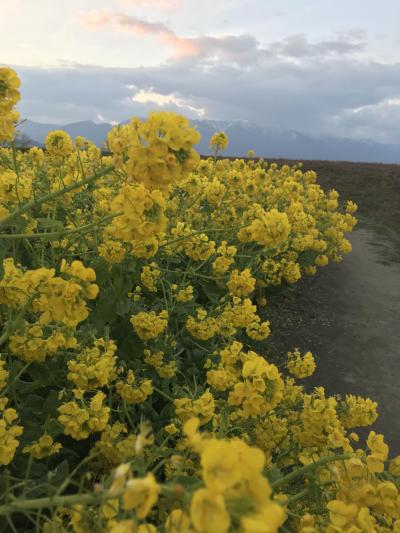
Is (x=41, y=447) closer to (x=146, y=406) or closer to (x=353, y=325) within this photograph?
(x=146, y=406)

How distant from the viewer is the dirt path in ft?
17.3

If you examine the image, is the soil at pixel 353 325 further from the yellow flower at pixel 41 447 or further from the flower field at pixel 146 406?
the yellow flower at pixel 41 447

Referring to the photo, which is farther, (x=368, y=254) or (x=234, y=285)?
(x=368, y=254)

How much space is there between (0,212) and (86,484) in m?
1.56

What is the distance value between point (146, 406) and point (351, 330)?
4586 mm

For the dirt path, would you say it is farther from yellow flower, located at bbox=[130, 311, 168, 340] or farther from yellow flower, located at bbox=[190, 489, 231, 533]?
yellow flower, located at bbox=[190, 489, 231, 533]

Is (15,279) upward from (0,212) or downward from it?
downward

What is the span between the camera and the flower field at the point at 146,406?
0.90 meters

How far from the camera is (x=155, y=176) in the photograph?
1567 mm

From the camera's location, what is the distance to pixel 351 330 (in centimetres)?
681

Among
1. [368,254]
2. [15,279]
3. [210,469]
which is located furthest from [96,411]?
[368,254]

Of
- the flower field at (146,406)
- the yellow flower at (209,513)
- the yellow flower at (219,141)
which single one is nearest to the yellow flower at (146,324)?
the flower field at (146,406)

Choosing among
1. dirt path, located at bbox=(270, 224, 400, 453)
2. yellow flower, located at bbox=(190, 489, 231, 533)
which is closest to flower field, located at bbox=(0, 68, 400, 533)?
yellow flower, located at bbox=(190, 489, 231, 533)

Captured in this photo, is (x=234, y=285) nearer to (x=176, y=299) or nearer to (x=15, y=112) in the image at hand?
(x=176, y=299)
